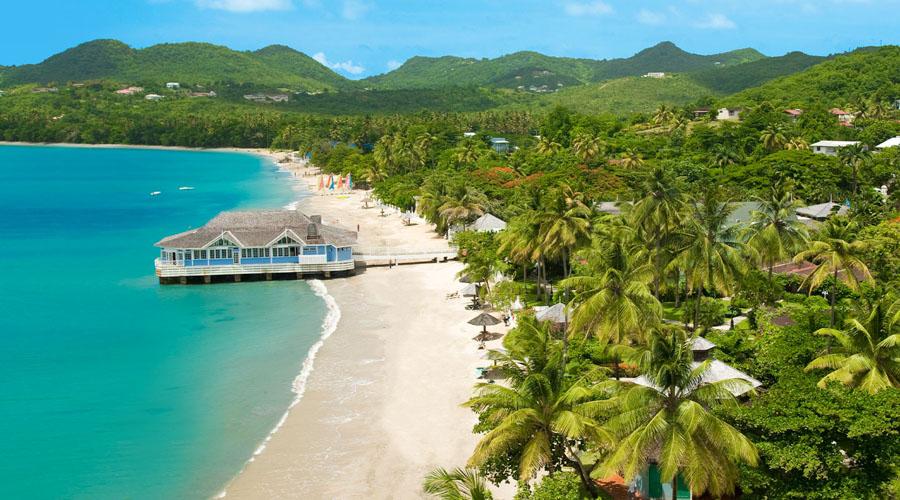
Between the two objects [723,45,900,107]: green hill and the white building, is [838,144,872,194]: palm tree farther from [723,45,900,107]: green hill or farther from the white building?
[723,45,900,107]: green hill

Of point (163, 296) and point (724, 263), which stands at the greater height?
point (724, 263)

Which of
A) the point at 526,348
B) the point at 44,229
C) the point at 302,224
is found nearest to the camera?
the point at 526,348

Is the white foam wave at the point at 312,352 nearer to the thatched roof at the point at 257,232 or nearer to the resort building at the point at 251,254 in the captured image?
the resort building at the point at 251,254

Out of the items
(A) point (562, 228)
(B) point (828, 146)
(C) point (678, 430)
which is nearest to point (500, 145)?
(B) point (828, 146)

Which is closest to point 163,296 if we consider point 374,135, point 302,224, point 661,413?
point 302,224

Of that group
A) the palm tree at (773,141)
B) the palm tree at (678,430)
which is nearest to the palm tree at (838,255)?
the palm tree at (678,430)

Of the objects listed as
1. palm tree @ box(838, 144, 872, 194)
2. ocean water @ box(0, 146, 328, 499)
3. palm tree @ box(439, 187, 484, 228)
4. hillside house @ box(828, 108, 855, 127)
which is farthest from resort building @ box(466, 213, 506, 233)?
hillside house @ box(828, 108, 855, 127)

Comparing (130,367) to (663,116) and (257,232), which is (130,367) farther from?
(663,116)

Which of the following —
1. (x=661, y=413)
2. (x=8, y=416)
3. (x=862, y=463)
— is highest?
(x=661, y=413)

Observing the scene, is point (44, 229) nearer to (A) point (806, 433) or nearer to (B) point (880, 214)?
(B) point (880, 214)
